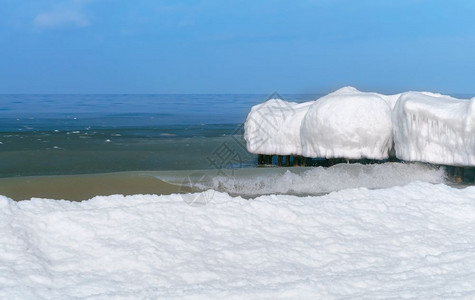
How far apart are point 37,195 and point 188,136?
1521 cm

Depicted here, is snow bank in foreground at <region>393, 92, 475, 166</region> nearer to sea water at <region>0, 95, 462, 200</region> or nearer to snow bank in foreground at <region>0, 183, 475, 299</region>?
sea water at <region>0, 95, 462, 200</region>

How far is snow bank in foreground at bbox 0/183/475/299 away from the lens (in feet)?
13.4

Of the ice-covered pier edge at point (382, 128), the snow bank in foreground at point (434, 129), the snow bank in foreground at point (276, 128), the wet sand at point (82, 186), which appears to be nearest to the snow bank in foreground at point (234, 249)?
the wet sand at point (82, 186)

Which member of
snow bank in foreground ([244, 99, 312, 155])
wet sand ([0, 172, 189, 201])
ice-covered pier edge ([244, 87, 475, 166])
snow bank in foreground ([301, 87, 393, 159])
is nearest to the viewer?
wet sand ([0, 172, 189, 201])

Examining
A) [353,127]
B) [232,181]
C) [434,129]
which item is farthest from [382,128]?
[232,181]

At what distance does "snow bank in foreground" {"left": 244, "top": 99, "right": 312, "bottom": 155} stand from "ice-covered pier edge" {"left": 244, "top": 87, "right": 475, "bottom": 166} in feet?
0.07

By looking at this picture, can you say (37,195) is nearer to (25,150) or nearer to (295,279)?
(295,279)

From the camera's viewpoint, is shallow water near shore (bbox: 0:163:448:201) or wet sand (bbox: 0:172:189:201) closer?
wet sand (bbox: 0:172:189:201)

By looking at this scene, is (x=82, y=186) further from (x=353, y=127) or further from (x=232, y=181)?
(x=353, y=127)

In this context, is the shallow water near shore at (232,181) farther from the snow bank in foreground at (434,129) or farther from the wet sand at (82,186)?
the snow bank in foreground at (434,129)

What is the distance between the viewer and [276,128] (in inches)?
486

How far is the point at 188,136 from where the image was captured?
2336cm

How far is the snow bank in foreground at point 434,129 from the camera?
8.95 metres

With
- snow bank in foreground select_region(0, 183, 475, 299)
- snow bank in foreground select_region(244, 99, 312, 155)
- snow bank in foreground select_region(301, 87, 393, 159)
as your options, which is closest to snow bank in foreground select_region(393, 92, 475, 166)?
snow bank in foreground select_region(301, 87, 393, 159)
